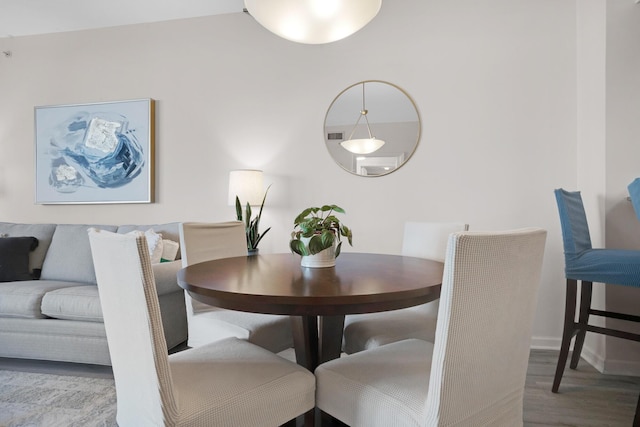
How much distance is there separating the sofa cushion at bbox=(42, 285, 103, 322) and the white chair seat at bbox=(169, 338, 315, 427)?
136cm

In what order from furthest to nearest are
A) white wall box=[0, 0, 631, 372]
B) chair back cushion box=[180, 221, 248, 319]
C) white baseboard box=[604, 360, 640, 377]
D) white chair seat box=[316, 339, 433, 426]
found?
white wall box=[0, 0, 631, 372], white baseboard box=[604, 360, 640, 377], chair back cushion box=[180, 221, 248, 319], white chair seat box=[316, 339, 433, 426]

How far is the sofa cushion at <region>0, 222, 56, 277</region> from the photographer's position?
9.53 feet

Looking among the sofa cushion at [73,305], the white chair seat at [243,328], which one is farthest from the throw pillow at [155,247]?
the white chair seat at [243,328]

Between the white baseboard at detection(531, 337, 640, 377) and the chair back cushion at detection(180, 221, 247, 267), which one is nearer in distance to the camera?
the chair back cushion at detection(180, 221, 247, 267)

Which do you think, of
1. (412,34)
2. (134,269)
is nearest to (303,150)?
(412,34)

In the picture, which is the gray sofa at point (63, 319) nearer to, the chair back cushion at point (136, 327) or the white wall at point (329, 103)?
the white wall at point (329, 103)

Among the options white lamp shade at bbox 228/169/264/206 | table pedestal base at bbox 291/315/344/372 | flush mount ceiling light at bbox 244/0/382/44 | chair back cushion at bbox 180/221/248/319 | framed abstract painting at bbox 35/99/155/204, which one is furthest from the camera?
framed abstract painting at bbox 35/99/155/204

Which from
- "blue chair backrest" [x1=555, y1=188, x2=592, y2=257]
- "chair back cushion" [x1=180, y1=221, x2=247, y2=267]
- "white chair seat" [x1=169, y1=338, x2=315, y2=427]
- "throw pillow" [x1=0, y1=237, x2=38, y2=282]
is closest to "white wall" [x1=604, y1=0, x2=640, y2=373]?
"blue chair backrest" [x1=555, y1=188, x2=592, y2=257]

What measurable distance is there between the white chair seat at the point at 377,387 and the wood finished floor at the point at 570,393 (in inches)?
38.0

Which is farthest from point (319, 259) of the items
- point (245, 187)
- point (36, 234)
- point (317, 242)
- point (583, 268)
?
point (36, 234)

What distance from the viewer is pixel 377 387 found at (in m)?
1.01

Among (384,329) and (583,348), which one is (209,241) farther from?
(583,348)

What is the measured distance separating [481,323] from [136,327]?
33.6 inches

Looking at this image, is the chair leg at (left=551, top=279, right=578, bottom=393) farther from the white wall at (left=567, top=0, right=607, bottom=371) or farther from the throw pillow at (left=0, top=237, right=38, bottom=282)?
the throw pillow at (left=0, top=237, right=38, bottom=282)
